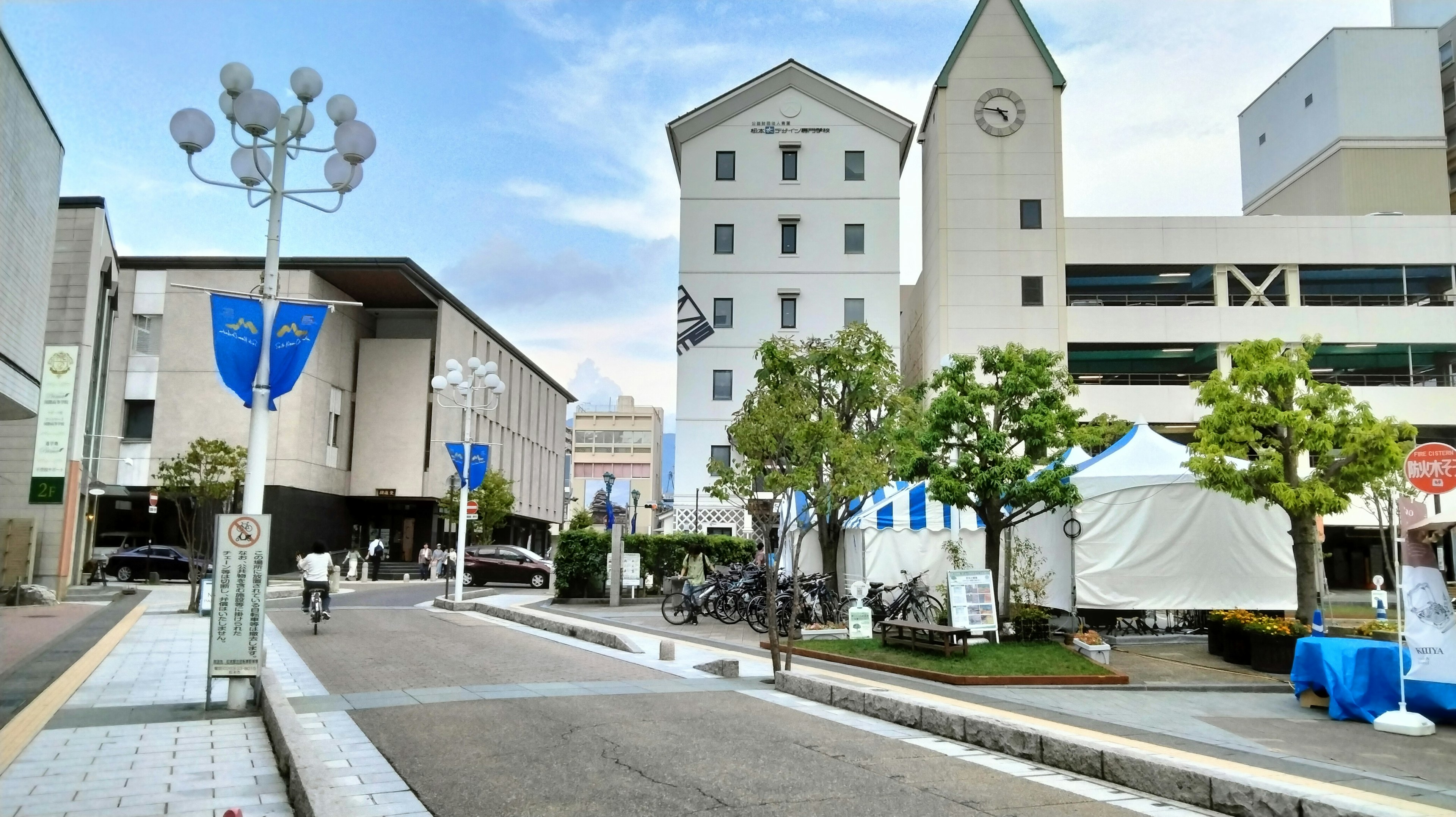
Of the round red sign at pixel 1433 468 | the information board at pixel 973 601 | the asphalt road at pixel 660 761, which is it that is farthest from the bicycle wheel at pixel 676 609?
the round red sign at pixel 1433 468

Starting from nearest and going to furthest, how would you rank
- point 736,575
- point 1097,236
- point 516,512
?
point 736,575 < point 1097,236 < point 516,512

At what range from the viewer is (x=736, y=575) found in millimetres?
23234

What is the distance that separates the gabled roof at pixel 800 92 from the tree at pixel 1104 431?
49.3 feet

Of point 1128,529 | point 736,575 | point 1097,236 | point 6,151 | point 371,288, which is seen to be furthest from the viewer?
point 371,288

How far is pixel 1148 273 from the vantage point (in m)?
42.8

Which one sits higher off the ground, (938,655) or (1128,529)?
(1128,529)

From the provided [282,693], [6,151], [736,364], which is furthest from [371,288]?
[282,693]

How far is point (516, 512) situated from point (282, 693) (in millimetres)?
59823

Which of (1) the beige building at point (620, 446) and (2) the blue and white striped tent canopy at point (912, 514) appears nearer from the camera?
(2) the blue and white striped tent canopy at point (912, 514)

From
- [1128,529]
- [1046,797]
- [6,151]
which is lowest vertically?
[1046,797]

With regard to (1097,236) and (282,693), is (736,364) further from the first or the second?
(282,693)

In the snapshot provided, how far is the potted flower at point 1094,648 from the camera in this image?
600 inches

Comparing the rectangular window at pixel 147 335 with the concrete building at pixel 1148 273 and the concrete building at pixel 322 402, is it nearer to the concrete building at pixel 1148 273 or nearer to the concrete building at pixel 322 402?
the concrete building at pixel 322 402

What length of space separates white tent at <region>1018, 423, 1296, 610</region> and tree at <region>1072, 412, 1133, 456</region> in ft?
5.57
